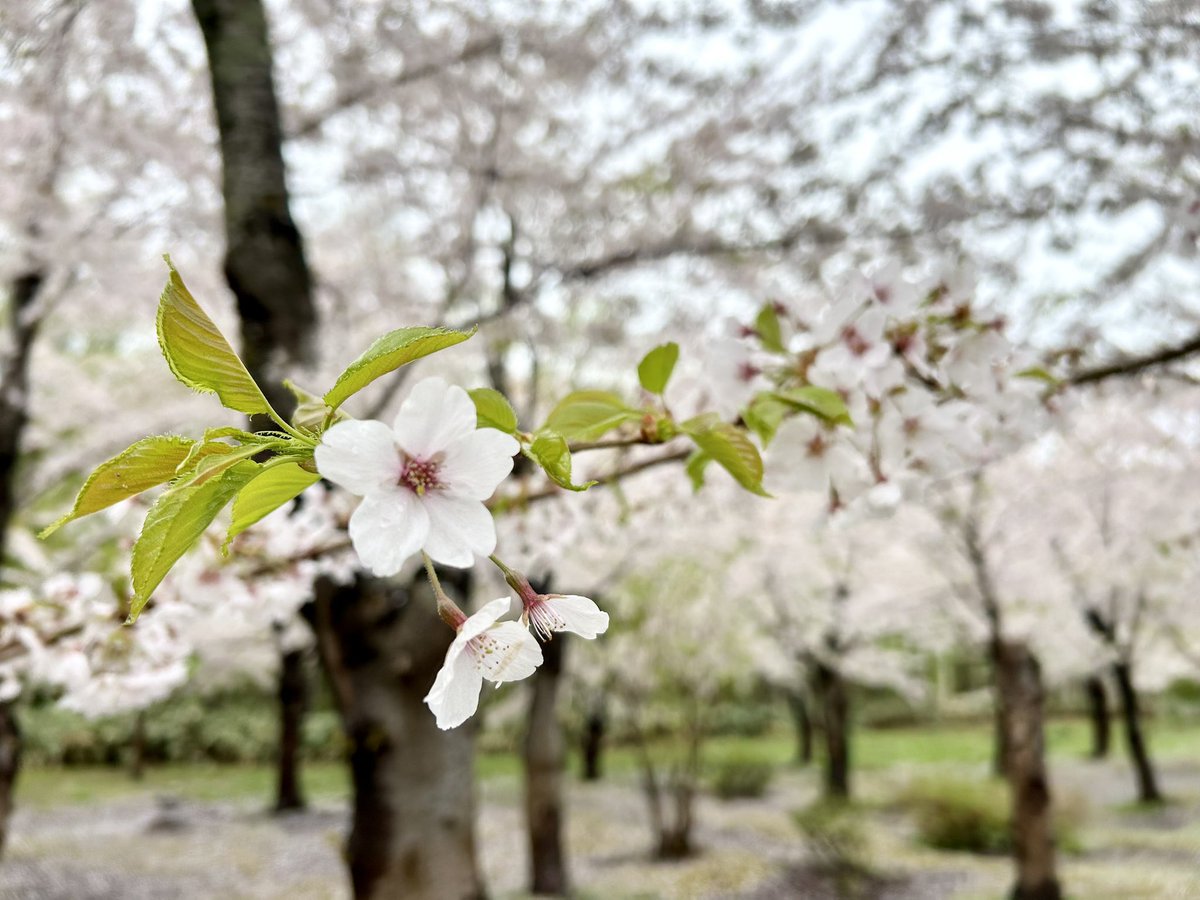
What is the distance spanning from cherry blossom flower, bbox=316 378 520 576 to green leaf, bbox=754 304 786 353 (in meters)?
0.41

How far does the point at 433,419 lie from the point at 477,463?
3 cm

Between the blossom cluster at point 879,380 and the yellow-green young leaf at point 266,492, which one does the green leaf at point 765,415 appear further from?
the yellow-green young leaf at point 266,492

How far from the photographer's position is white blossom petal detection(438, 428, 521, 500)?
372 mm

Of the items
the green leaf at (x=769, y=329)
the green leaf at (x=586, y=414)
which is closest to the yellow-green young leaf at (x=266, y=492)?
the green leaf at (x=586, y=414)

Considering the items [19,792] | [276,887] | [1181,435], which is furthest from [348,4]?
[19,792]

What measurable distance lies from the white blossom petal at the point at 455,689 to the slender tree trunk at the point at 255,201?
1.77 m

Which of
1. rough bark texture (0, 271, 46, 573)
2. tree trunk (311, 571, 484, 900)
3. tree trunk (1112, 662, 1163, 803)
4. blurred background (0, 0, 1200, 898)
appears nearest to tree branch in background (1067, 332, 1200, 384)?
blurred background (0, 0, 1200, 898)

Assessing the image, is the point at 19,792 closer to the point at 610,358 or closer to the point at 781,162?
the point at 610,358

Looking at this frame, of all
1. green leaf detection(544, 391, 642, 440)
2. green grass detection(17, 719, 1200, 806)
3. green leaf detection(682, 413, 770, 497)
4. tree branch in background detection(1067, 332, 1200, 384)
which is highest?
tree branch in background detection(1067, 332, 1200, 384)

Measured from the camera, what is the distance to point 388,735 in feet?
6.73

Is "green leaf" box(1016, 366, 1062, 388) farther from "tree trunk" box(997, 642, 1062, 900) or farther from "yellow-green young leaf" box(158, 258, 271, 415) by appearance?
"tree trunk" box(997, 642, 1062, 900)

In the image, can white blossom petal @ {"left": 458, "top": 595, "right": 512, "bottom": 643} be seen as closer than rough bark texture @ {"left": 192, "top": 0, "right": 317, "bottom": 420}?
Yes

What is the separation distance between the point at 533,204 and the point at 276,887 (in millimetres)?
6353

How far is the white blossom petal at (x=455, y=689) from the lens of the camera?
0.38 meters
